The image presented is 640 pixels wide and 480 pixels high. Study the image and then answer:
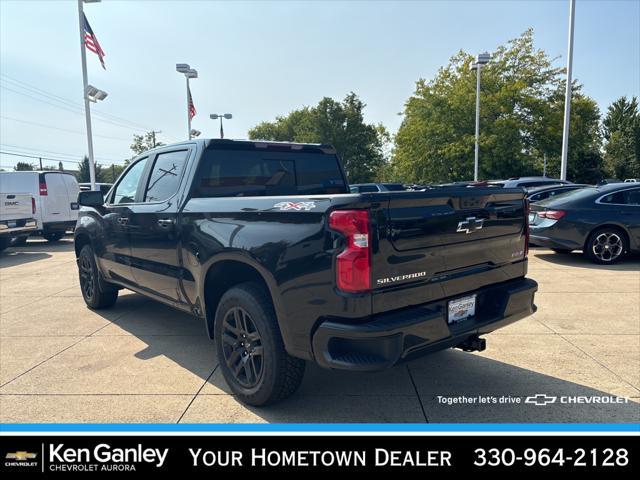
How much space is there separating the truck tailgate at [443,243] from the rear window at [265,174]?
5.74ft

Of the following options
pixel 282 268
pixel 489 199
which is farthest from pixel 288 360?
pixel 489 199

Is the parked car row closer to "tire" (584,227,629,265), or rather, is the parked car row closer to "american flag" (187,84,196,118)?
"tire" (584,227,629,265)

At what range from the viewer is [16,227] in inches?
446

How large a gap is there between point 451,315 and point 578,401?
1.28 m

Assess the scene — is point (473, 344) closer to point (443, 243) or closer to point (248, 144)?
point (443, 243)

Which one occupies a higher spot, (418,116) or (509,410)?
(418,116)

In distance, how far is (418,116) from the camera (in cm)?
3291

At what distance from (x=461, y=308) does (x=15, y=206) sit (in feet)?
39.5

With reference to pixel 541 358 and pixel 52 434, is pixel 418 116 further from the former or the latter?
pixel 52 434

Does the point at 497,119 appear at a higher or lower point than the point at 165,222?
higher

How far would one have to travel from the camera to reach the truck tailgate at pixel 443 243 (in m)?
2.54

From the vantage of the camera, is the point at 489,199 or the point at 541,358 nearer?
the point at 489,199

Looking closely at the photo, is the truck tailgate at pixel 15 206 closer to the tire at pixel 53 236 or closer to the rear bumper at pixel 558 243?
the tire at pixel 53 236

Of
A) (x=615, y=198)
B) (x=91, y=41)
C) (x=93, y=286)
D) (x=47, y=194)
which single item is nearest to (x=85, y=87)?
(x=91, y=41)
